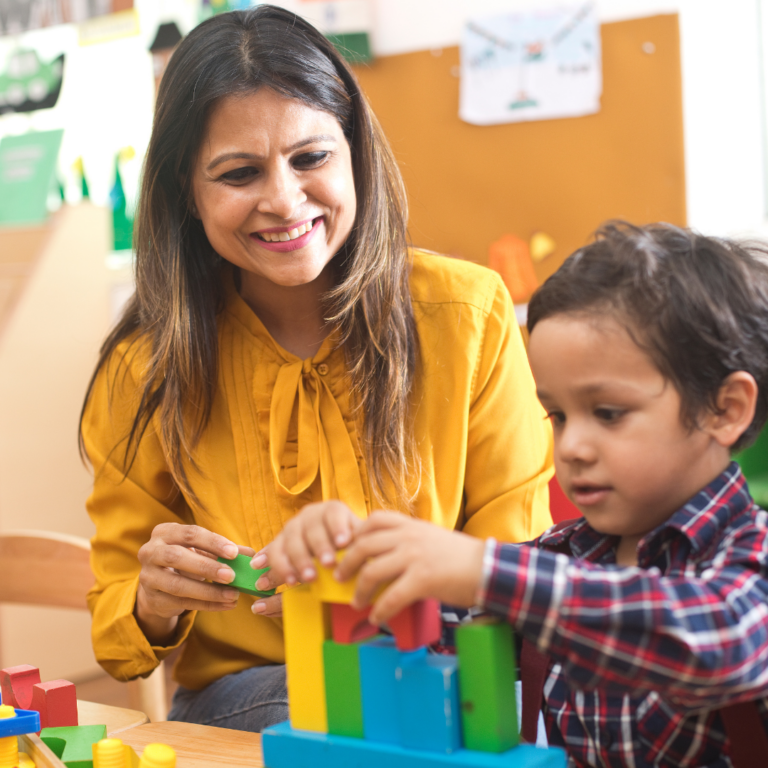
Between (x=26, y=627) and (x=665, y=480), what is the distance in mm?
2063

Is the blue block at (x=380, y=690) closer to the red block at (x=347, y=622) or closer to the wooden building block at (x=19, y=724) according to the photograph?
the red block at (x=347, y=622)

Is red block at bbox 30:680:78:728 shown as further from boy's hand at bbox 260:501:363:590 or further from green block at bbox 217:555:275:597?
boy's hand at bbox 260:501:363:590

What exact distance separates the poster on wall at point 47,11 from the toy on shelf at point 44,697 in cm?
259

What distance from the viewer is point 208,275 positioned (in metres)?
1.26

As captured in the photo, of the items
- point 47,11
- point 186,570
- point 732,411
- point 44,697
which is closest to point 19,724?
point 44,697

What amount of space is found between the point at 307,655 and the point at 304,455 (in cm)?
53

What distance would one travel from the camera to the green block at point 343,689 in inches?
23.8

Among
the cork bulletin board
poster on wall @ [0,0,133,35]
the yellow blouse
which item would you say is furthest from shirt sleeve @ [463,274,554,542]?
poster on wall @ [0,0,133,35]

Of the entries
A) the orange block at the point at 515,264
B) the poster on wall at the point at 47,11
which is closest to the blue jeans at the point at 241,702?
the orange block at the point at 515,264

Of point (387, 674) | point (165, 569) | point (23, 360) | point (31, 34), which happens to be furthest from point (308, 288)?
point (31, 34)

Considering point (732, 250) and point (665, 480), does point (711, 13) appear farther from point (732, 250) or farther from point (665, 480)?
point (665, 480)

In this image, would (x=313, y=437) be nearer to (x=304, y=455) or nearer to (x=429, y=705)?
(x=304, y=455)

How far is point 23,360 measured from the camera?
7.85 ft

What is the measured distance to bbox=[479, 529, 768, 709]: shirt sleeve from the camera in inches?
21.5
